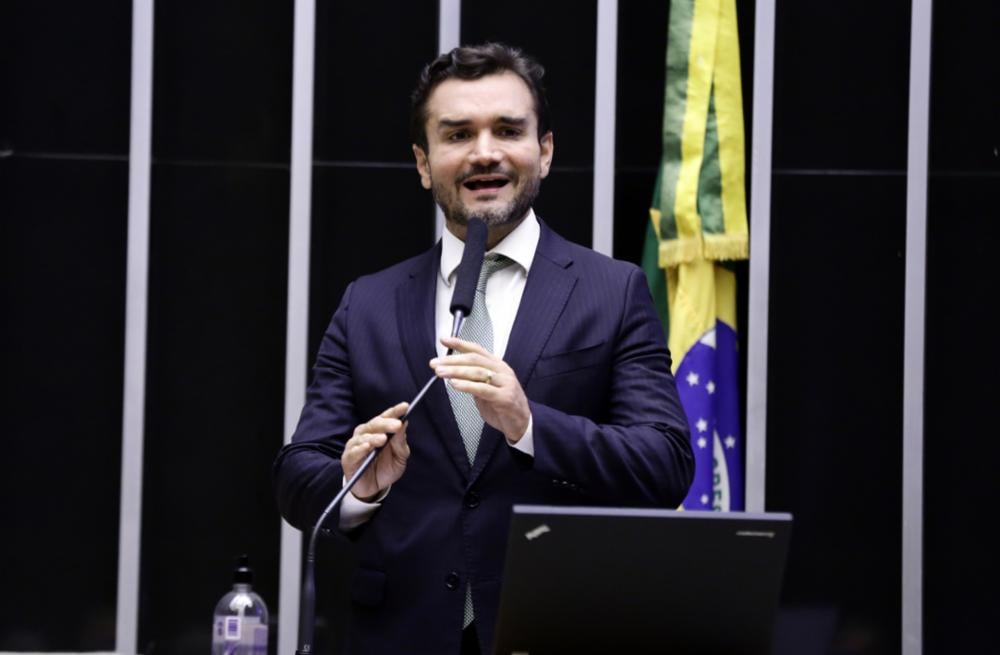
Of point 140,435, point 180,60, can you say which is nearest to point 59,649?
point 140,435

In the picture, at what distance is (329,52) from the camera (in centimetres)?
479

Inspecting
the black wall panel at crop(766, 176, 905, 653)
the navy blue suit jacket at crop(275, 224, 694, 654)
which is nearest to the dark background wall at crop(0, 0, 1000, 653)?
the black wall panel at crop(766, 176, 905, 653)

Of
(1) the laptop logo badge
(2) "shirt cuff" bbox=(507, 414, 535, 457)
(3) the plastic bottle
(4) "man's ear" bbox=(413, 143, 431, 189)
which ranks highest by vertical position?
(4) "man's ear" bbox=(413, 143, 431, 189)

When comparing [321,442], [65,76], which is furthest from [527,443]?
[65,76]

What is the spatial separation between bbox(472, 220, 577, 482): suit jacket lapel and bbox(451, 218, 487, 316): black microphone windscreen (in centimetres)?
20

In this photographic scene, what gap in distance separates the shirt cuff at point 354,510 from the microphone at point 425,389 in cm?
13

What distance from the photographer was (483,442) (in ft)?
8.27

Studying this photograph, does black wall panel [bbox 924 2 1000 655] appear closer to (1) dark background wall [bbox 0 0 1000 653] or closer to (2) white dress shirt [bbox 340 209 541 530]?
(1) dark background wall [bbox 0 0 1000 653]

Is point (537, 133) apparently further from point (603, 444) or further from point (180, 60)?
point (180, 60)

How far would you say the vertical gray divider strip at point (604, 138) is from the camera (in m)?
4.66

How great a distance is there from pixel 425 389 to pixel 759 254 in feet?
8.80

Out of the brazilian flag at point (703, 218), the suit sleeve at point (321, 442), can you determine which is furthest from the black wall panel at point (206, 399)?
the suit sleeve at point (321, 442)

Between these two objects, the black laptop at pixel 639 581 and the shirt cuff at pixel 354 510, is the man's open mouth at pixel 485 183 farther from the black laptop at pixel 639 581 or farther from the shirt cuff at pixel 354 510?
the black laptop at pixel 639 581

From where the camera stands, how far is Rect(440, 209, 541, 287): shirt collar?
105 inches
